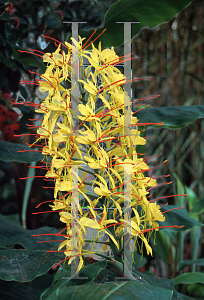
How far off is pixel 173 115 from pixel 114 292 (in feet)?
1.16

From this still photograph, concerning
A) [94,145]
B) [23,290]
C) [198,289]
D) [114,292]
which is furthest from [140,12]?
[198,289]

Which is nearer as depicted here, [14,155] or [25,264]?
[25,264]

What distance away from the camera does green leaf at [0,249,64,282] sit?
346 millimetres

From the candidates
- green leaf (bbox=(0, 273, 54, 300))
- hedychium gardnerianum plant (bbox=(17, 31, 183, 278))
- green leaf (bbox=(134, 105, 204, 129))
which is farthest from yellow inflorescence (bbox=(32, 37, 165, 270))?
green leaf (bbox=(0, 273, 54, 300))

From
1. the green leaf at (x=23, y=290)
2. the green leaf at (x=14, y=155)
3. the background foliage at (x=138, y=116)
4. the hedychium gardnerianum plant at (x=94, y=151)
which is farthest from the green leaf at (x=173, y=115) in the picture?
the green leaf at (x=23, y=290)

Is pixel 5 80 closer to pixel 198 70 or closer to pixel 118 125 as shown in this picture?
pixel 118 125

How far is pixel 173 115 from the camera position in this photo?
0.50m

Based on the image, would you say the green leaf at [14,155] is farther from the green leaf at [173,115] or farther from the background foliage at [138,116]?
the green leaf at [173,115]

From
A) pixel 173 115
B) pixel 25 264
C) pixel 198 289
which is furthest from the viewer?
pixel 198 289

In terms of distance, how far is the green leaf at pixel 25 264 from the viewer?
1.13 feet

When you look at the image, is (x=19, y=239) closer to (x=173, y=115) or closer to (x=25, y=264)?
(x=25, y=264)

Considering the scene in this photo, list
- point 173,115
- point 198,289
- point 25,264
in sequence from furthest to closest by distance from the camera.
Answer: point 198,289 → point 173,115 → point 25,264

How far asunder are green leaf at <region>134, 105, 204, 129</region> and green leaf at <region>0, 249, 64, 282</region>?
305 millimetres

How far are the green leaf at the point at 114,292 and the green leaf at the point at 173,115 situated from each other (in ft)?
0.99
